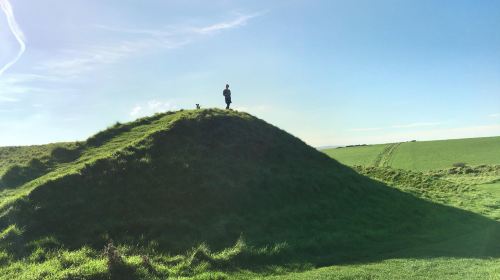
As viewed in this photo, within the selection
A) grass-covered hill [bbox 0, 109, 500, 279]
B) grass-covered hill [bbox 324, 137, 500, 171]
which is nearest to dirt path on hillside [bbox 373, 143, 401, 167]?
grass-covered hill [bbox 324, 137, 500, 171]

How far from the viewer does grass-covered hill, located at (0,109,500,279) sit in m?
15.7

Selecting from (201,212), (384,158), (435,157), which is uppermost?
(384,158)

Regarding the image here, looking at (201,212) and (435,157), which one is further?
(435,157)

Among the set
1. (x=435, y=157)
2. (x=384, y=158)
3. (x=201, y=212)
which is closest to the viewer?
(x=201, y=212)

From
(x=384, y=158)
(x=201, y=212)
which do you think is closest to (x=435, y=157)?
(x=384, y=158)

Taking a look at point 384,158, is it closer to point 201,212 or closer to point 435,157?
point 435,157

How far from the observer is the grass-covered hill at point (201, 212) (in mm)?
15664

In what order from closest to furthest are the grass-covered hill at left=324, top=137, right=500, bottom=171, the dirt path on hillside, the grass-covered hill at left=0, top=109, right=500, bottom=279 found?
the grass-covered hill at left=0, top=109, right=500, bottom=279 → the grass-covered hill at left=324, top=137, right=500, bottom=171 → the dirt path on hillside

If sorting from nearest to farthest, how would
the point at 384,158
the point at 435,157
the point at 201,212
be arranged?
the point at 201,212
the point at 435,157
the point at 384,158

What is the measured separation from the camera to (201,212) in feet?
66.4

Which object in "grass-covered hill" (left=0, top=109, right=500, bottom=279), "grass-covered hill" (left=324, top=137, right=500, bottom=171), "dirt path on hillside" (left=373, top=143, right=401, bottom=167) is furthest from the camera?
"dirt path on hillside" (left=373, top=143, right=401, bottom=167)

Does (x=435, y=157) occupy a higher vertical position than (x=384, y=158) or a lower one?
lower

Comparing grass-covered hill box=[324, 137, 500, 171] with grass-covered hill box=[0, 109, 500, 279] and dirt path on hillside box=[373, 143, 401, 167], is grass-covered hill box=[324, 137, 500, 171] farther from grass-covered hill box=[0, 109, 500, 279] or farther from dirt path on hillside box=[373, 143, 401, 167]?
grass-covered hill box=[0, 109, 500, 279]

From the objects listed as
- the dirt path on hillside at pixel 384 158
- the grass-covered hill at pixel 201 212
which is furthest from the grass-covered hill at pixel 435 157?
the grass-covered hill at pixel 201 212
